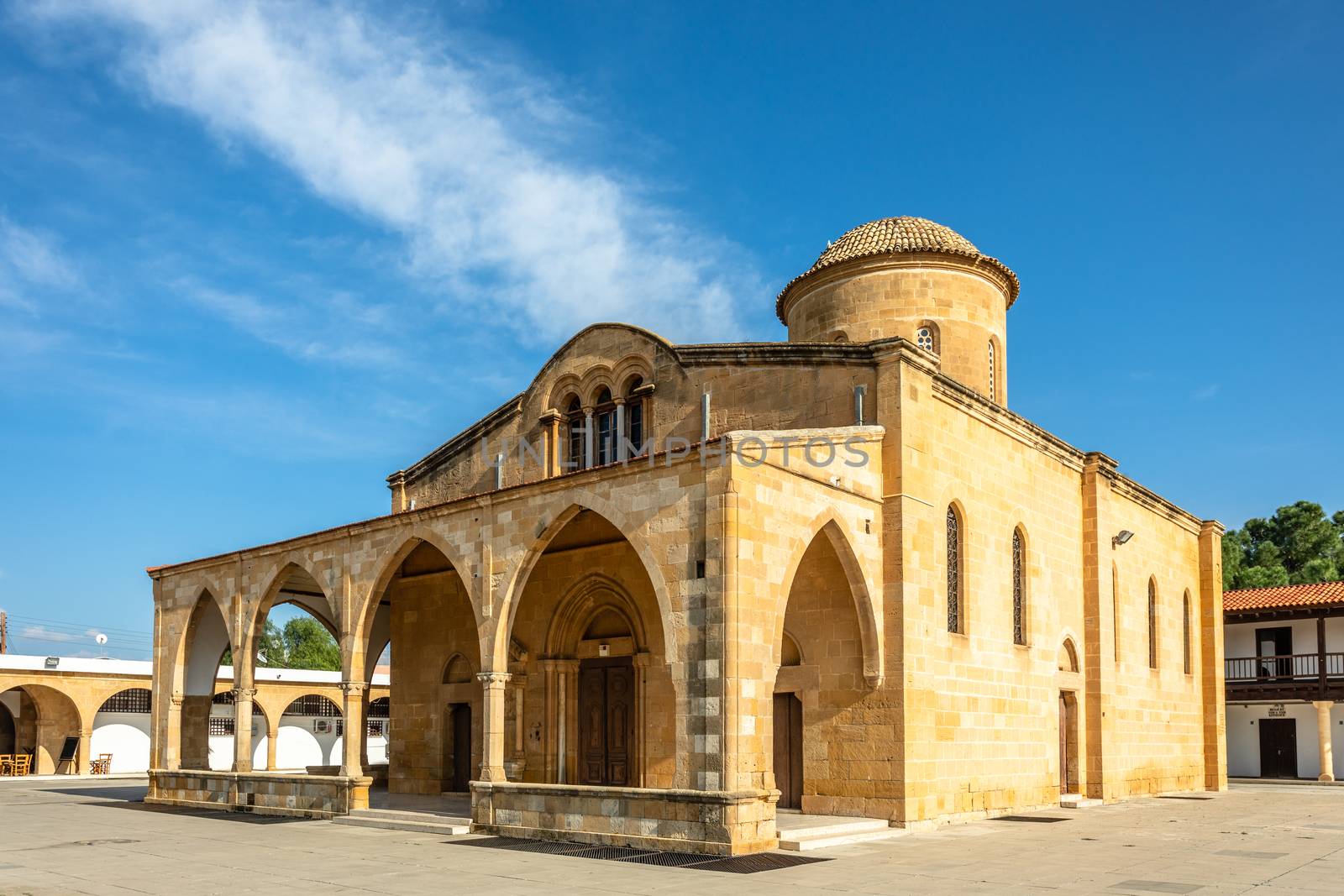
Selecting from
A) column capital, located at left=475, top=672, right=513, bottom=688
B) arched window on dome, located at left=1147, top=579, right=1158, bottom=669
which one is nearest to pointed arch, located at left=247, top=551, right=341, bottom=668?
column capital, located at left=475, top=672, right=513, bottom=688

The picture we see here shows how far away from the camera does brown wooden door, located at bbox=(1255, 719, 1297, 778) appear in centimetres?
3225

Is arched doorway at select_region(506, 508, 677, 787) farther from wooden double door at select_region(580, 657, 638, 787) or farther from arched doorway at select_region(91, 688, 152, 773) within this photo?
arched doorway at select_region(91, 688, 152, 773)

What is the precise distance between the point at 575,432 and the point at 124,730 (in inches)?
898

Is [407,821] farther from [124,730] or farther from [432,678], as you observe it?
[124,730]

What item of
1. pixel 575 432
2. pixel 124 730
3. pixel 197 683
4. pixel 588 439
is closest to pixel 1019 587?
pixel 588 439

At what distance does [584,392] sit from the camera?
19.1 meters

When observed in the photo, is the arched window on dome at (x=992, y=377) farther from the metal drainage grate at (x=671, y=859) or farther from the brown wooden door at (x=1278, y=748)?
the brown wooden door at (x=1278, y=748)

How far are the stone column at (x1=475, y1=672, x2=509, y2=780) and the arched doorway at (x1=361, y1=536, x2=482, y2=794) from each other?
16.6 ft

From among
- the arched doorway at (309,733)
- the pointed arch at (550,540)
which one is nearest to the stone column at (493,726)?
the pointed arch at (550,540)

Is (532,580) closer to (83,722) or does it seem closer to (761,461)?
(761,461)

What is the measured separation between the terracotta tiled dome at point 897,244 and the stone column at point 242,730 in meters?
11.5

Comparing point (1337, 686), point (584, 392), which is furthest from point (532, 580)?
point (1337, 686)

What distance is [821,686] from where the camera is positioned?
15508mm

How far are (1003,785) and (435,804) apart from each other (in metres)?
8.67
